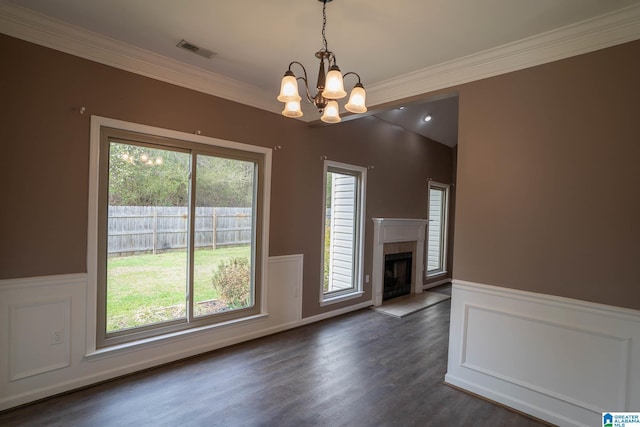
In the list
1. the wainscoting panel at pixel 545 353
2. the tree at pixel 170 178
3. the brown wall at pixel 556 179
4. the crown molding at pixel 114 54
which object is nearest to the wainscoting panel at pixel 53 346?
the tree at pixel 170 178

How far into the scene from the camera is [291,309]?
4121 millimetres

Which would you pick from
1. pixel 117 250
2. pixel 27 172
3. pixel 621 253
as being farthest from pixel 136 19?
pixel 621 253

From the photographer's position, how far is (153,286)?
3.09 meters

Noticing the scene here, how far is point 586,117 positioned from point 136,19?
329 cm

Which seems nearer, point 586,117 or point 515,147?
point 586,117

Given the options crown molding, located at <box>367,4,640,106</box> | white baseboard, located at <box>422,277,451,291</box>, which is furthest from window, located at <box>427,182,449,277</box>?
crown molding, located at <box>367,4,640,106</box>

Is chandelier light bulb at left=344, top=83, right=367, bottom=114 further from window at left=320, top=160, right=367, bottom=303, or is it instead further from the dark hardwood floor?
window at left=320, top=160, right=367, bottom=303

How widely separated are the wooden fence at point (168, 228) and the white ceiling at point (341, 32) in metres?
1.28

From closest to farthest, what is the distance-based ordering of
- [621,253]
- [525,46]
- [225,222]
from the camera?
[621,253]
[525,46]
[225,222]

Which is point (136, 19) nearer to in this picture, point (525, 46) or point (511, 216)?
point (525, 46)

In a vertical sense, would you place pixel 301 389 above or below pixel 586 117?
below

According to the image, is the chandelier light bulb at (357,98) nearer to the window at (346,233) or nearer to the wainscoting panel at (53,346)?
the wainscoting panel at (53,346)

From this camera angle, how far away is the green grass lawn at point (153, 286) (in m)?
2.87

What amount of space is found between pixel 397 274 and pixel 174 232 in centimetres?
395
